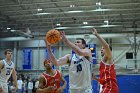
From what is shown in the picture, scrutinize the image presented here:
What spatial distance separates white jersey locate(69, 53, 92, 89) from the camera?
509 cm

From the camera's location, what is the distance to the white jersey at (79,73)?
5090 mm

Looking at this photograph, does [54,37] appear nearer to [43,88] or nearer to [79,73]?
[79,73]

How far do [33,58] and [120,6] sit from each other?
36.6 ft

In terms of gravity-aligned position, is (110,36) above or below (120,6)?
below

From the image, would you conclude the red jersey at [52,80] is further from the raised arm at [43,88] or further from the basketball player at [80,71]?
the basketball player at [80,71]

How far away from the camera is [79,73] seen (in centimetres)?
509

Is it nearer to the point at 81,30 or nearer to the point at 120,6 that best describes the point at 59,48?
the point at 81,30

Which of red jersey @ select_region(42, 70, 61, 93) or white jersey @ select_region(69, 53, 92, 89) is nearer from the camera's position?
white jersey @ select_region(69, 53, 92, 89)

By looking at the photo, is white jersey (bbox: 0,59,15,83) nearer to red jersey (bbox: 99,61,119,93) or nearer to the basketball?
the basketball

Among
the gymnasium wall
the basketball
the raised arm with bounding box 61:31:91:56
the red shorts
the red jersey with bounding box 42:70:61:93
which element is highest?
the basketball

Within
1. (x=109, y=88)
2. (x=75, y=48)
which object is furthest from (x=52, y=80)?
(x=109, y=88)

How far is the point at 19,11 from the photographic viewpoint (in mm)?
19125

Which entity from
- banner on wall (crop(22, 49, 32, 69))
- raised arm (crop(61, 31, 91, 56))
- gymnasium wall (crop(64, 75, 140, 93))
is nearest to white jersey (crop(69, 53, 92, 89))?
raised arm (crop(61, 31, 91, 56))

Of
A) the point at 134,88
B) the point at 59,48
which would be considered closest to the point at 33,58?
the point at 59,48
